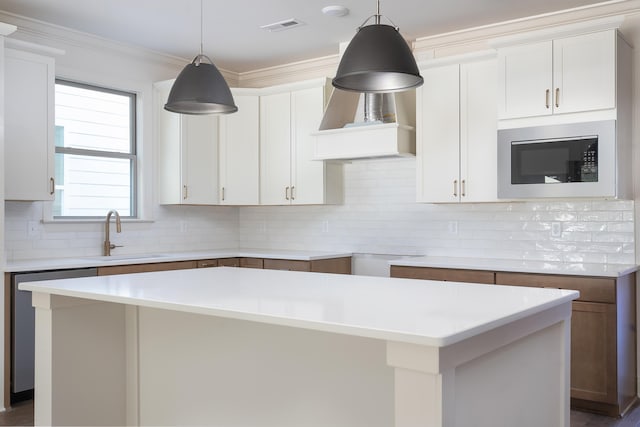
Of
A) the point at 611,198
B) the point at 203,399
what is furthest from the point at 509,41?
the point at 203,399

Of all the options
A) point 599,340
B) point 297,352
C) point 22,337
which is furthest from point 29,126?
point 599,340

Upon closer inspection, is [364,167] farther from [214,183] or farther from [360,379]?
[360,379]

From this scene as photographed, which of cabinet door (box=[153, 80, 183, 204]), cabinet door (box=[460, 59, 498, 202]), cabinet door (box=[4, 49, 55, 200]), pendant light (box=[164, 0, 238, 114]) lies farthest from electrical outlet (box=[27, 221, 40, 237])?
cabinet door (box=[460, 59, 498, 202])

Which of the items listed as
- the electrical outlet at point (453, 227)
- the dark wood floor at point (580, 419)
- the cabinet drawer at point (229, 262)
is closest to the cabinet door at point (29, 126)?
the dark wood floor at point (580, 419)

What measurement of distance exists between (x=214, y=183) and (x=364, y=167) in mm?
1366

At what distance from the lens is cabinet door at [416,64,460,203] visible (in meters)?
4.38

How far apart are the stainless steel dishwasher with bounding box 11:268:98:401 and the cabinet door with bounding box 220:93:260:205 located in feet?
6.48

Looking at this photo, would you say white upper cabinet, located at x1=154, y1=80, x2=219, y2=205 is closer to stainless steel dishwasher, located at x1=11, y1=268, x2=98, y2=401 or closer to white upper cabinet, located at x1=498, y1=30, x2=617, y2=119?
stainless steel dishwasher, located at x1=11, y1=268, x2=98, y2=401

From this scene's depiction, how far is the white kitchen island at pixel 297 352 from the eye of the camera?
1.64 meters

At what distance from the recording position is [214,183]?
548cm

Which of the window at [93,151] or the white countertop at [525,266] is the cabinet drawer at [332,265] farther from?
the window at [93,151]

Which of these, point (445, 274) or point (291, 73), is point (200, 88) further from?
point (291, 73)

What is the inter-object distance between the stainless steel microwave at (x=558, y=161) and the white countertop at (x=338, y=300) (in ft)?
5.35

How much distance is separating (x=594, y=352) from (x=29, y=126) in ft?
12.7
